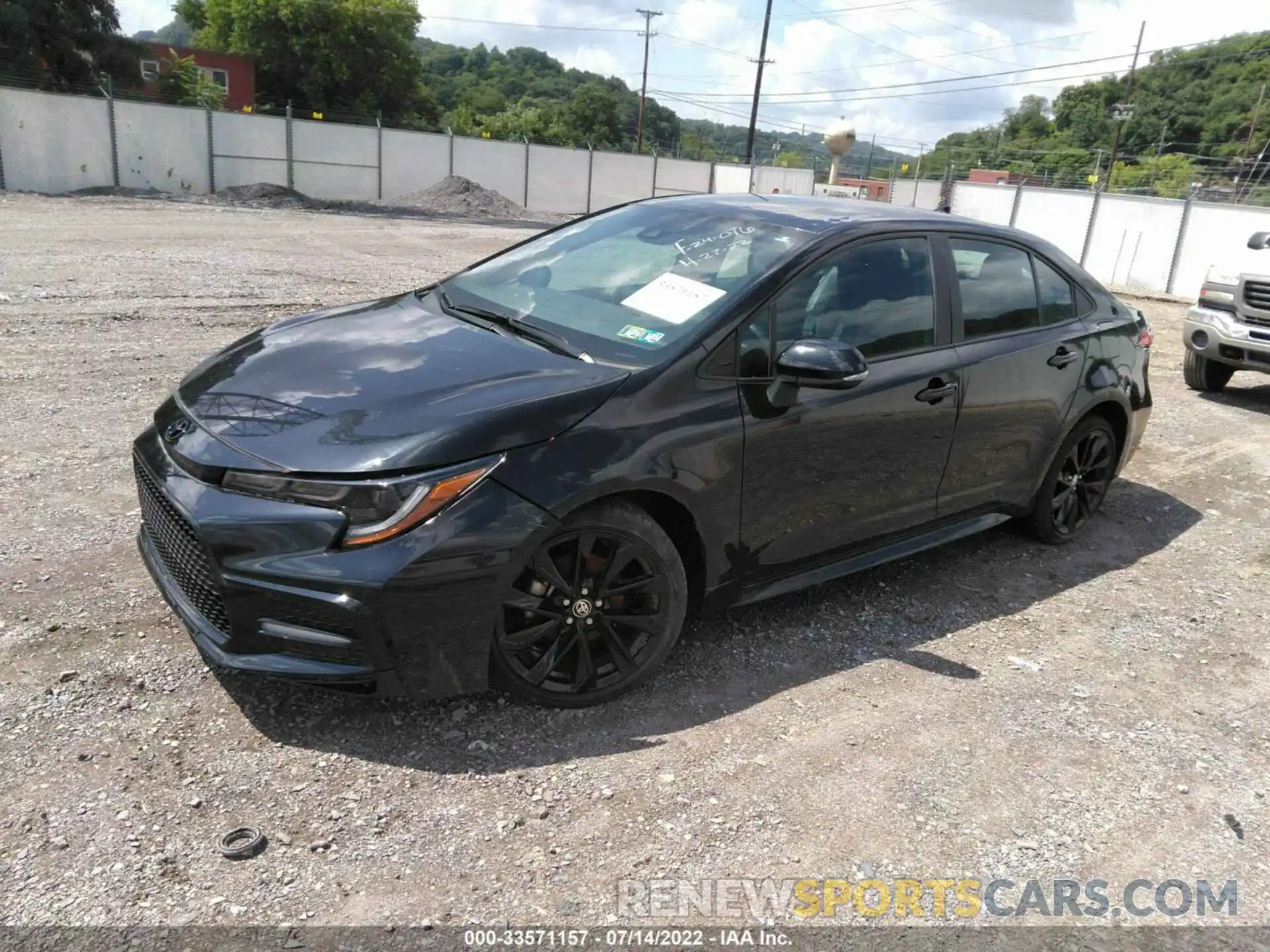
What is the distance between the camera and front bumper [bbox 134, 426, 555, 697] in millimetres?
2709

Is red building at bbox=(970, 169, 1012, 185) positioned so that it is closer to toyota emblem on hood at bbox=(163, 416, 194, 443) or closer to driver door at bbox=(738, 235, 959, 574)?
driver door at bbox=(738, 235, 959, 574)

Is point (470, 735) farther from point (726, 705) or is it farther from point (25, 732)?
point (25, 732)

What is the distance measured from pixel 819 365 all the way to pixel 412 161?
1324 inches

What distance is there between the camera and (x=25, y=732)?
289cm

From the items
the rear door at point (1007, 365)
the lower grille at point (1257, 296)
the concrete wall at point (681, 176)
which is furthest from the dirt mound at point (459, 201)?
the rear door at point (1007, 365)

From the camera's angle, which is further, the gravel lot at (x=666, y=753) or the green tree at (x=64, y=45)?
the green tree at (x=64, y=45)

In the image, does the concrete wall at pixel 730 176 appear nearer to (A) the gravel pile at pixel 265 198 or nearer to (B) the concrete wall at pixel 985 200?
(B) the concrete wall at pixel 985 200

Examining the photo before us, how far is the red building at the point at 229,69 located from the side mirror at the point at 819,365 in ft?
174

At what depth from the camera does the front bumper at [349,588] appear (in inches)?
107

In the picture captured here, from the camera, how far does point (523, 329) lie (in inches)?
142

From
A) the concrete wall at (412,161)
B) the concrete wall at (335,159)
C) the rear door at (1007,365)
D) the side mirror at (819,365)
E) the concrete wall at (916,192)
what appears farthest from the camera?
the concrete wall at (916,192)

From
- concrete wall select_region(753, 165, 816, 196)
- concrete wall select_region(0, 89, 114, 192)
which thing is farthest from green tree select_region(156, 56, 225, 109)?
concrete wall select_region(753, 165, 816, 196)

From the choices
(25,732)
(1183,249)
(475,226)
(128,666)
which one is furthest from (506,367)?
(475,226)

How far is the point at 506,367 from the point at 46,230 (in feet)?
51.7
